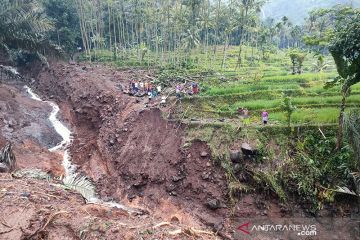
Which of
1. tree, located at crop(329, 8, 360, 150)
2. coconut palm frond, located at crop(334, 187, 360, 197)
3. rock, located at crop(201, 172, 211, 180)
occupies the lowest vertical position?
rock, located at crop(201, 172, 211, 180)

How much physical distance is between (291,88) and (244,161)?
822 centimetres

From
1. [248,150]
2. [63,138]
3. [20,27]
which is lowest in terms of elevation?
[63,138]

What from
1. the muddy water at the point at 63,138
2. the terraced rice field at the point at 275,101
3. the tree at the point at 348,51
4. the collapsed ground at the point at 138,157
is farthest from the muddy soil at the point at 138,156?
the tree at the point at 348,51

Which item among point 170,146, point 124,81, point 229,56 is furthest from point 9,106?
point 229,56

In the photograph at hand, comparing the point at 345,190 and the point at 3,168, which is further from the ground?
the point at 3,168

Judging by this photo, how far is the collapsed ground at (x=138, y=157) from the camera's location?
1294cm

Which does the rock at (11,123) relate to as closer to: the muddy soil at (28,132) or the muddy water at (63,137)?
the muddy soil at (28,132)

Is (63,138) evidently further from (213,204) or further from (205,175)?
(213,204)

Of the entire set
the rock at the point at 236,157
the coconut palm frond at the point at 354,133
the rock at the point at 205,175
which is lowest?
the rock at the point at 205,175

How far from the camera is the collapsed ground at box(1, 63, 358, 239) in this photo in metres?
12.9

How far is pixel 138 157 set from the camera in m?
16.1

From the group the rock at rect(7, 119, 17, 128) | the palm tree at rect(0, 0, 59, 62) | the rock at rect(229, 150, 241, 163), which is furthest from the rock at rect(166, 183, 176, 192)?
the rock at rect(7, 119, 17, 128)

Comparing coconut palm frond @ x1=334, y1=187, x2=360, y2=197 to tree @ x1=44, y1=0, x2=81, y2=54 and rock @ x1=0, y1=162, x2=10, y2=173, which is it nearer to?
rock @ x1=0, y1=162, x2=10, y2=173

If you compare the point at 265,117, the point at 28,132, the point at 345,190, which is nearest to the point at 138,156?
the point at 265,117
